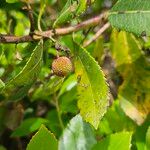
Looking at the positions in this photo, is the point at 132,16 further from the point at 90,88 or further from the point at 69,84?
the point at 69,84

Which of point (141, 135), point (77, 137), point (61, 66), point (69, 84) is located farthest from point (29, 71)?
point (69, 84)

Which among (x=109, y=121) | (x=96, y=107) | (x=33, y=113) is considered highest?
(x=96, y=107)

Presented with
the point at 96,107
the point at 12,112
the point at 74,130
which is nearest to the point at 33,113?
the point at 12,112

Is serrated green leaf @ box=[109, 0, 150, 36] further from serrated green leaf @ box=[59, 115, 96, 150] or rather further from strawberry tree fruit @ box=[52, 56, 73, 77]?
serrated green leaf @ box=[59, 115, 96, 150]

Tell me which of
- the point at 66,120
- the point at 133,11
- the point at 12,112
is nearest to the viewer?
the point at 133,11

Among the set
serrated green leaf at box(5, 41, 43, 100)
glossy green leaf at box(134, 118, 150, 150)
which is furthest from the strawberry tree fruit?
glossy green leaf at box(134, 118, 150, 150)

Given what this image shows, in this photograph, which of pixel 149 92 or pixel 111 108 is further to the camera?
pixel 149 92

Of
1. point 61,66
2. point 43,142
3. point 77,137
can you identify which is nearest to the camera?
point 43,142

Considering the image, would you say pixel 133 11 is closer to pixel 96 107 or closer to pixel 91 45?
pixel 96 107
